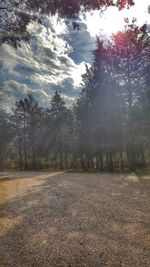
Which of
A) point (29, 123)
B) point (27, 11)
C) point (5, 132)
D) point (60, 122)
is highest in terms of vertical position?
point (29, 123)

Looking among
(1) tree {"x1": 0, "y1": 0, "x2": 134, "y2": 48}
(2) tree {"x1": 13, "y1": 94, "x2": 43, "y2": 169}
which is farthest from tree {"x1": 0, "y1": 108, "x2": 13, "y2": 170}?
(1) tree {"x1": 0, "y1": 0, "x2": 134, "y2": 48}

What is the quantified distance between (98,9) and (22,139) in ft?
204

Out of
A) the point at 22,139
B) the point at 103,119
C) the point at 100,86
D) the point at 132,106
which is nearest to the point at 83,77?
the point at 100,86

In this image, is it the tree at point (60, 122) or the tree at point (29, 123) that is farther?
the tree at point (29, 123)

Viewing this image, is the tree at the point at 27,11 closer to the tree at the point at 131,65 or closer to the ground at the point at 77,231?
the ground at the point at 77,231

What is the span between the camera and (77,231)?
1065 cm

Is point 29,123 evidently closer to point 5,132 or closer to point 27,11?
point 5,132

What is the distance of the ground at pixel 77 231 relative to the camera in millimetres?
8141

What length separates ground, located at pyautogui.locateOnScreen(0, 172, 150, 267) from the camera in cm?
814

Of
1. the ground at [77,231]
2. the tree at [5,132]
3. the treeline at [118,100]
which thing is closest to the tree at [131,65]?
the treeline at [118,100]

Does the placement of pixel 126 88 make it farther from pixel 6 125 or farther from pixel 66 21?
pixel 6 125

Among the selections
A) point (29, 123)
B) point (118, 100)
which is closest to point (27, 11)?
point (118, 100)

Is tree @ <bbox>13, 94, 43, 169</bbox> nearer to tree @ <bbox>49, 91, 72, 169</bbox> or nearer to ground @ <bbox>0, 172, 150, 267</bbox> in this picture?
tree @ <bbox>49, 91, 72, 169</bbox>

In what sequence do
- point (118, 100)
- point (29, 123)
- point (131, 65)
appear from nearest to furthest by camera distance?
point (131, 65) < point (118, 100) < point (29, 123)
